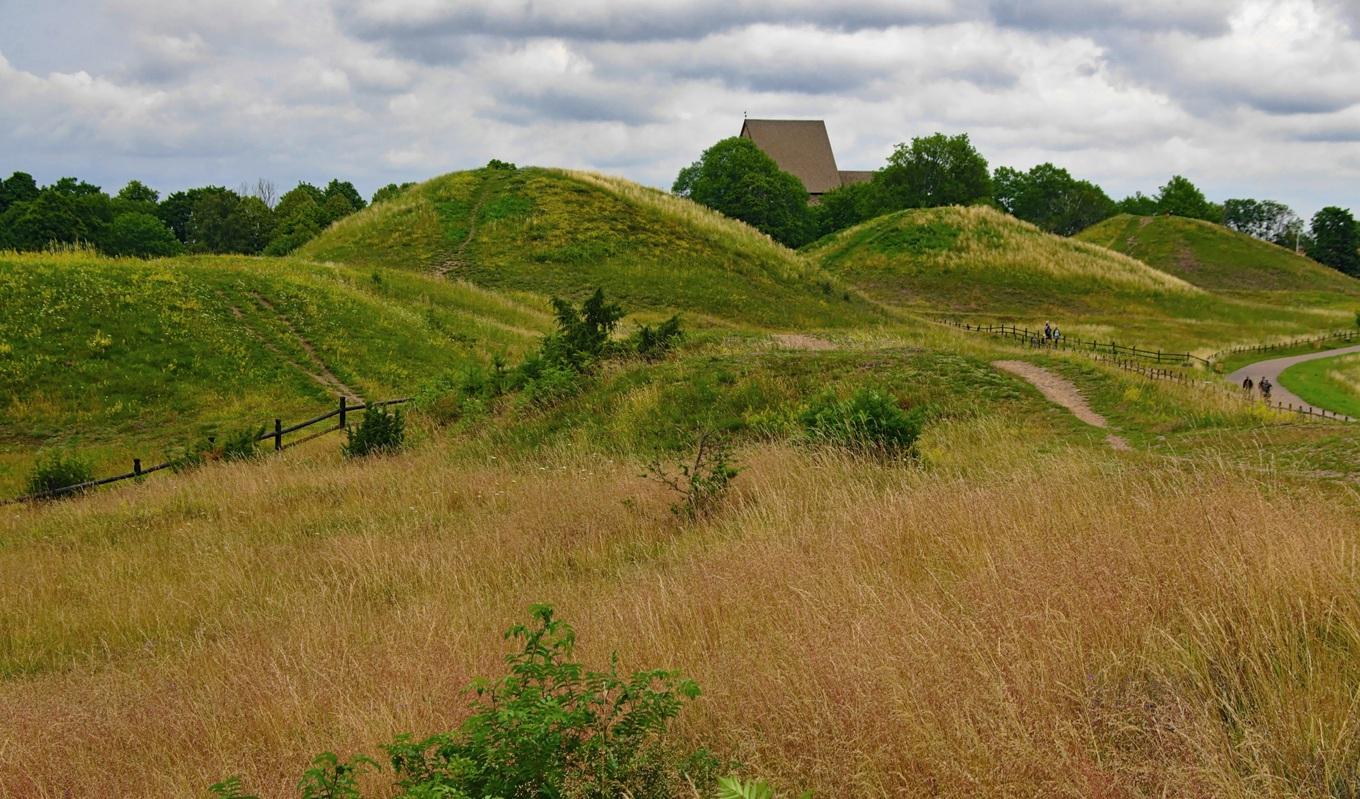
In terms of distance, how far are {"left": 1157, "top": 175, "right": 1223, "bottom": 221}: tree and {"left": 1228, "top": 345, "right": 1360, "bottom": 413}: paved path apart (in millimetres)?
78113

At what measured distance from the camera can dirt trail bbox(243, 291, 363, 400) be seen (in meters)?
27.2

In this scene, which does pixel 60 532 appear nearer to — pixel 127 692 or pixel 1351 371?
pixel 127 692

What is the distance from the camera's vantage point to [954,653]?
150 inches

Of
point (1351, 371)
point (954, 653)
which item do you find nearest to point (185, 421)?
point (954, 653)

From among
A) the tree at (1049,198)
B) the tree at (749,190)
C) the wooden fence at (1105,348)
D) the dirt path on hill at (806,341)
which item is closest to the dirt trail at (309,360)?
the dirt path on hill at (806,341)

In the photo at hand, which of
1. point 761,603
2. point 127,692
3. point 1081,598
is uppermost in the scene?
point 1081,598

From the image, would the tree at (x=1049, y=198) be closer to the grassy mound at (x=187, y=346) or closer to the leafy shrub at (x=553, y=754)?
the grassy mound at (x=187, y=346)

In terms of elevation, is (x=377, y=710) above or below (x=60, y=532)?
above

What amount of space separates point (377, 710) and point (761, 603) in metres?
2.19

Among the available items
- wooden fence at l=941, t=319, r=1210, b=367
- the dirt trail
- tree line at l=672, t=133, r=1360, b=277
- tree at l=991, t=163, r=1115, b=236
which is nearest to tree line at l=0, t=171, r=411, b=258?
tree line at l=672, t=133, r=1360, b=277

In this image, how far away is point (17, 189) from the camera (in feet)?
287

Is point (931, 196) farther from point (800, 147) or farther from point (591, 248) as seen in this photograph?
point (591, 248)

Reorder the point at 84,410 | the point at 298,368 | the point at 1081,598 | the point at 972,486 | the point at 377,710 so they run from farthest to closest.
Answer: the point at 298,368 < the point at 84,410 < the point at 972,486 < the point at 377,710 < the point at 1081,598

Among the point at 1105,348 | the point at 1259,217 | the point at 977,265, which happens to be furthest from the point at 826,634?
the point at 1259,217
